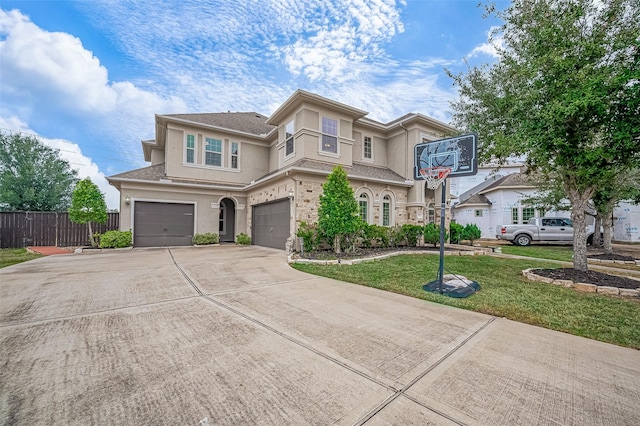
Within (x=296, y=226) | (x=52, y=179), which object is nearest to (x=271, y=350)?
(x=296, y=226)

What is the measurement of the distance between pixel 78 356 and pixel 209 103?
58.4 ft

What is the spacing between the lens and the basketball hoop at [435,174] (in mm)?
5316

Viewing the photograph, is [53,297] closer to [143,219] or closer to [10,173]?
[143,219]

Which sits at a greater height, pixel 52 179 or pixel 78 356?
pixel 52 179

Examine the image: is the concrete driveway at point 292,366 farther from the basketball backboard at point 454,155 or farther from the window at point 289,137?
the window at point 289,137

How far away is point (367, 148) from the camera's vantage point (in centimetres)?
1452

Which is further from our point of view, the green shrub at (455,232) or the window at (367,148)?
the window at (367,148)

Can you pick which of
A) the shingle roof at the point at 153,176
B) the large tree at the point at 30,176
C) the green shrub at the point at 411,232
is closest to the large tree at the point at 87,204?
the shingle roof at the point at 153,176

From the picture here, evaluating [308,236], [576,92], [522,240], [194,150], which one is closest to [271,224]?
[308,236]

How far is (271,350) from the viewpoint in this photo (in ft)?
8.81

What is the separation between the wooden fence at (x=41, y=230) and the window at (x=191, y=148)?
5084 millimetres

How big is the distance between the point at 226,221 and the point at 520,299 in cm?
1539

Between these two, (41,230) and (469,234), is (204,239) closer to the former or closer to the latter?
(41,230)

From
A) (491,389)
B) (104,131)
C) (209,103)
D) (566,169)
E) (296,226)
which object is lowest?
(491,389)
